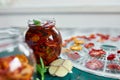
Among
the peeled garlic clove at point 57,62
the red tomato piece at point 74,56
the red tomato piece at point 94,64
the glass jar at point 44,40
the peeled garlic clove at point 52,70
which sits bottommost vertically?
the red tomato piece at point 94,64

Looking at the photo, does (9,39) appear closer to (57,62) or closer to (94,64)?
(57,62)

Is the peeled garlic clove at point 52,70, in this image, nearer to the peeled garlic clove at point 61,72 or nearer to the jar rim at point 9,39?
the peeled garlic clove at point 61,72

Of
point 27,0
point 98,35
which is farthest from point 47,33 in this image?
point 27,0

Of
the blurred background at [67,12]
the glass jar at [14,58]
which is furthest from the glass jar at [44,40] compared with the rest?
the blurred background at [67,12]

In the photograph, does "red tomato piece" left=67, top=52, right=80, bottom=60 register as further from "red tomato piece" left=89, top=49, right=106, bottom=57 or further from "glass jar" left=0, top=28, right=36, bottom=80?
"glass jar" left=0, top=28, right=36, bottom=80

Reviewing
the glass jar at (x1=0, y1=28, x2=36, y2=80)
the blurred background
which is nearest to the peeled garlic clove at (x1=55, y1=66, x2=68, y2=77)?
the glass jar at (x1=0, y1=28, x2=36, y2=80)

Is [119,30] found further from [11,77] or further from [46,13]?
[11,77]
